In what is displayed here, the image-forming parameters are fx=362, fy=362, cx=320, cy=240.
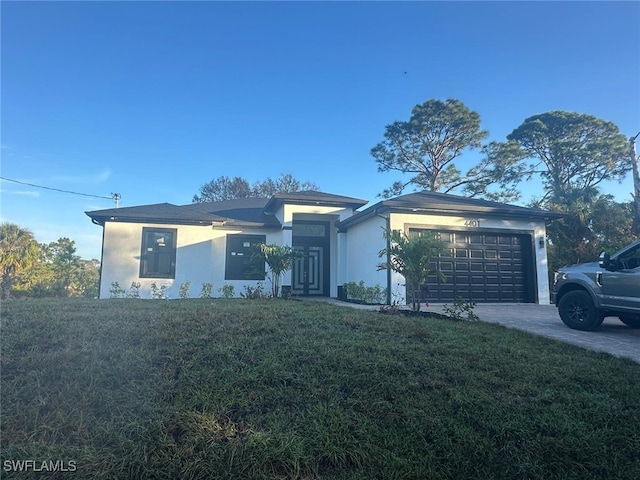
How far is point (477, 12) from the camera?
879 centimetres

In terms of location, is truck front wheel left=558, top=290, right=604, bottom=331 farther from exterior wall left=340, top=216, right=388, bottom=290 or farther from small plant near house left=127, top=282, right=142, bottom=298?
small plant near house left=127, top=282, right=142, bottom=298

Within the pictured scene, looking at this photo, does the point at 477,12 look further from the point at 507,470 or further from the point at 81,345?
the point at 81,345

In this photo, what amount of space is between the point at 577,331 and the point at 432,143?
837 inches

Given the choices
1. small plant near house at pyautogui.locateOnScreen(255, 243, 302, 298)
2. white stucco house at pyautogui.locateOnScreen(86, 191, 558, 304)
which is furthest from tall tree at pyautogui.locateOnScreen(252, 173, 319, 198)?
small plant near house at pyautogui.locateOnScreen(255, 243, 302, 298)

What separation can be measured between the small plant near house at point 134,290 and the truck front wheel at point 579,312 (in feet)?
38.3

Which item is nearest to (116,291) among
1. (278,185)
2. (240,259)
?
(240,259)

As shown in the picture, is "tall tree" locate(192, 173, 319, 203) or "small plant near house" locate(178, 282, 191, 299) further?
"tall tree" locate(192, 173, 319, 203)

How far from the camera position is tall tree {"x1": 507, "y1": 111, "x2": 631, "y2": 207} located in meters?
23.9

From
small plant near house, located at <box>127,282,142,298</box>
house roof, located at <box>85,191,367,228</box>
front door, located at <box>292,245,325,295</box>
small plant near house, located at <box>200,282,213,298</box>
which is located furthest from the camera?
front door, located at <box>292,245,325,295</box>

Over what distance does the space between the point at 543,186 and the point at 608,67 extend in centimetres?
1691

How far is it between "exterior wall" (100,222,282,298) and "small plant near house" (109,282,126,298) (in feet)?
0.31

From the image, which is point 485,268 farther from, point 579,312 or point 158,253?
point 158,253

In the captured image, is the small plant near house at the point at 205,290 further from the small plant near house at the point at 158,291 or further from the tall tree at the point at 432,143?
the tall tree at the point at 432,143

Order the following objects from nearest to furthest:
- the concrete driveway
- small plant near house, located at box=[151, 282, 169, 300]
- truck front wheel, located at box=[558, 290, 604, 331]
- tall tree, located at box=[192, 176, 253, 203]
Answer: the concrete driveway
truck front wheel, located at box=[558, 290, 604, 331]
small plant near house, located at box=[151, 282, 169, 300]
tall tree, located at box=[192, 176, 253, 203]
